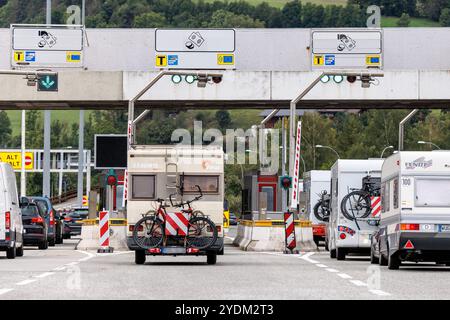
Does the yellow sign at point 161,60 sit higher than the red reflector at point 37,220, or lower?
higher

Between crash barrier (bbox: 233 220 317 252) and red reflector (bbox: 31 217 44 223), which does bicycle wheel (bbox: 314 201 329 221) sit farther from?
red reflector (bbox: 31 217 44 223)

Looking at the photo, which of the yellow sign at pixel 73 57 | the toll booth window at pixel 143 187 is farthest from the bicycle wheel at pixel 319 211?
the toll booth window at pixel 143 187

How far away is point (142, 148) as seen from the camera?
105 ft

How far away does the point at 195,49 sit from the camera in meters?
48.1

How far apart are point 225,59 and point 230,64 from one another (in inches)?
9.3

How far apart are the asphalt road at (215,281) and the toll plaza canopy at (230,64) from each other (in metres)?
16.1

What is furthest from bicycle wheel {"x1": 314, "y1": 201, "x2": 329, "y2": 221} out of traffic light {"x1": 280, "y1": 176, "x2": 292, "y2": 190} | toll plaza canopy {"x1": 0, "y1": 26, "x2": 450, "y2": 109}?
toll plaza canopy {"x1": 0, "y1": 26, "x2": 450, "y2": 109}

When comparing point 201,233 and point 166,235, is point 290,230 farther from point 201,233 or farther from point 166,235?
point 166,235

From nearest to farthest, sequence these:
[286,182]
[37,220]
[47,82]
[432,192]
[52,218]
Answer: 1. [432,192]
2. [286,182]
3. [37,220]
4. [47,82]
5. [52,218]

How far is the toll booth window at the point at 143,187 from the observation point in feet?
103

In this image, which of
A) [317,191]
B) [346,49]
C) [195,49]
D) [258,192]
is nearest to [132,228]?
[195,49]

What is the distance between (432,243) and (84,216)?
4868 cm

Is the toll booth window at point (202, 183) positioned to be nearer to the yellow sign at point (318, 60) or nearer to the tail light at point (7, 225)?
the tail light at point (7, 225)

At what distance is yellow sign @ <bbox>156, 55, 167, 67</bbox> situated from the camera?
48.0 metres
